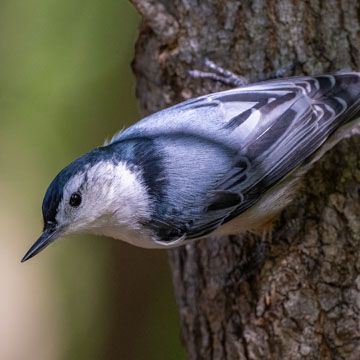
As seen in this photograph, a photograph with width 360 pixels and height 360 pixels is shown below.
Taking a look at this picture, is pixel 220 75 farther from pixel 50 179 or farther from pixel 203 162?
pixel 50 179

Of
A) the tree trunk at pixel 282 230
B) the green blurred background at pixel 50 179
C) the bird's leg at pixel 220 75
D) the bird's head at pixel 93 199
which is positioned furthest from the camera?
the green blurred background at pixel 50 179

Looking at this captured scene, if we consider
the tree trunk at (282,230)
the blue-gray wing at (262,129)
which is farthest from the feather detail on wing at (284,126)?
the tree trunk at (282,230)

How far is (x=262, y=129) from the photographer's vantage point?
243 cm

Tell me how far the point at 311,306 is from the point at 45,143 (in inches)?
90.4

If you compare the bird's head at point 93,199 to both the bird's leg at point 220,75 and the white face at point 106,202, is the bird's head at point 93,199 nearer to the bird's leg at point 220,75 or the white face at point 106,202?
the white face at point 106,202

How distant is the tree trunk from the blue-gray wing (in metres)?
0.19

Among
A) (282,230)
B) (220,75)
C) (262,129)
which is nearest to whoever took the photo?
(262,129)

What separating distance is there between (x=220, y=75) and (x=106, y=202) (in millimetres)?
Answer: 829

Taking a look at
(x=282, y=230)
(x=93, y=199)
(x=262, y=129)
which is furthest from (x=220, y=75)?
(x=93, y=199)

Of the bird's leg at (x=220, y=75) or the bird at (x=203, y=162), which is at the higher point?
the bird's leg at (x=220, y=75)

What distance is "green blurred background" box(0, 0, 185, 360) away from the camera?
3.91 meters

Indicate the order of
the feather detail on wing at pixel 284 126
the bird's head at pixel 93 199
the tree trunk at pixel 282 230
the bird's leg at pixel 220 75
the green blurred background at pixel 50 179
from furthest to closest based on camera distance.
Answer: the green blurred background at pixel 50 179 → the bird's leg at pixel 220 75 → the tree trunk at pixel 282 230 → the feather detail on wing at pixel 284 126 → the bird's head at pixel 93 199

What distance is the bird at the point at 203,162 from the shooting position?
236cm

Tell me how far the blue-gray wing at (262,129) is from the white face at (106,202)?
0.18 meters
